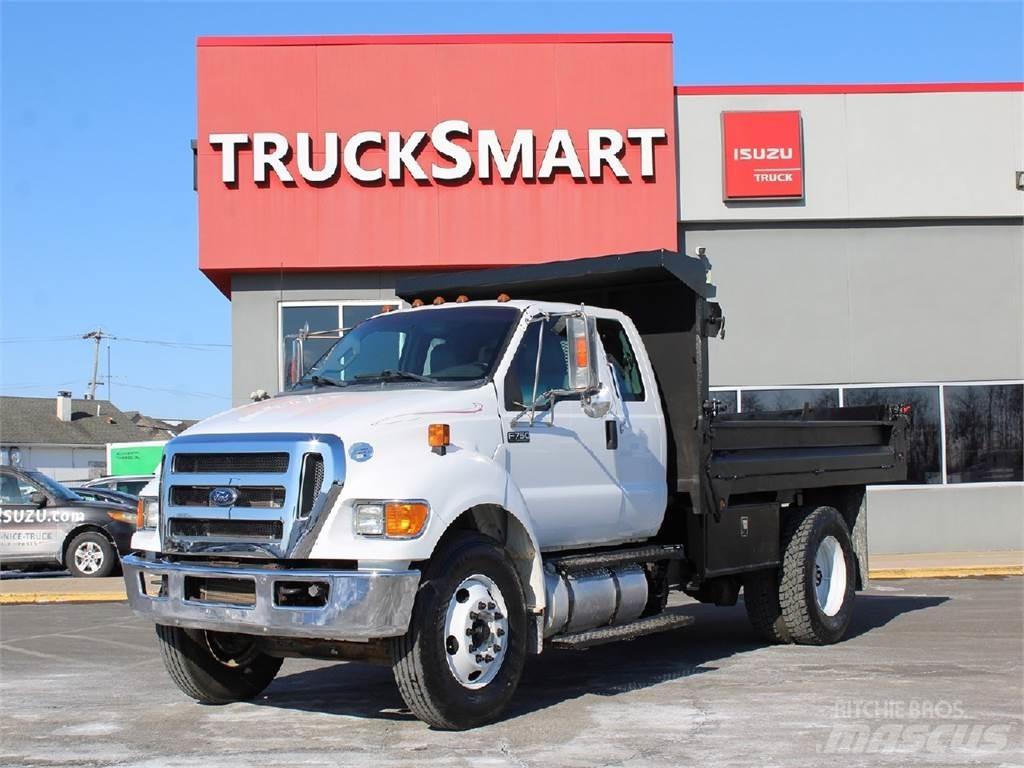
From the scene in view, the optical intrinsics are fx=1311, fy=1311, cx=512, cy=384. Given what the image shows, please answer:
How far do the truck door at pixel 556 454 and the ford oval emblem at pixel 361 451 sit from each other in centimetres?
109

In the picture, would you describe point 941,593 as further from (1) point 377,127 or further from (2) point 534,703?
(1) point 377,127

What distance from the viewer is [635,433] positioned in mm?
8766

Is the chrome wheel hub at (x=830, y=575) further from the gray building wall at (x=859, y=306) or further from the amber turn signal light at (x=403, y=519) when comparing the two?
the gray building wall at (x=859, y=306)

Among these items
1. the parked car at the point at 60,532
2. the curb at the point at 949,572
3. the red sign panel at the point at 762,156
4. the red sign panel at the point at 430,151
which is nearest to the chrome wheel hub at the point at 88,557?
the parked car at the point at 60,532

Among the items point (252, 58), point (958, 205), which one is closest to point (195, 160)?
point (252, 58)

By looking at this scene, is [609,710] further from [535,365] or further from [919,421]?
[919,421]

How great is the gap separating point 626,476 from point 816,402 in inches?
480

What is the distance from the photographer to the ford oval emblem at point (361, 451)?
6.72 meters

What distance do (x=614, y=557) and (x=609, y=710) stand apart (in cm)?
113

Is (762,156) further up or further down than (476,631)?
further up

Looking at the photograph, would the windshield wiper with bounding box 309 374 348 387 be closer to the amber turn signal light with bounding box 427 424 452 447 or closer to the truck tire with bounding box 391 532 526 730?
the amber turn signal light with bounding box 427 424 452 447

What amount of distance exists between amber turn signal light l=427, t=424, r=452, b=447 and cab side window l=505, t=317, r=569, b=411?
764 millimetres

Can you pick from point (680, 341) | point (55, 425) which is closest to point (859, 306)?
point (680, 341)

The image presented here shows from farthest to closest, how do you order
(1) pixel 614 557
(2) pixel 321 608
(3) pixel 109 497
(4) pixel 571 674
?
(3) pixel 109 497
(4) pixel 571 674
(1) pixel 614 557
(2) pixel 321 608
